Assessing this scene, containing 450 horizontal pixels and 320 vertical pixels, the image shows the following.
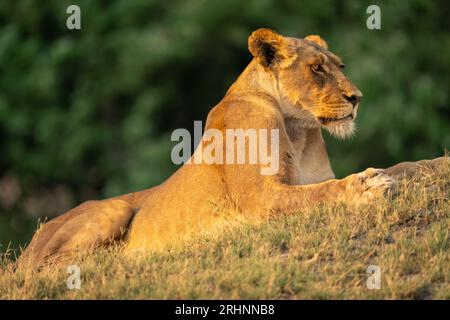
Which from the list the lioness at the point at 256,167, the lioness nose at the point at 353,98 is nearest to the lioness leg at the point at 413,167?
the lioness at the point at 256,167

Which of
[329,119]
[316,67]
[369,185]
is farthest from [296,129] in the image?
[369,185]

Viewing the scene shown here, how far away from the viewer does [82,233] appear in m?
7.71

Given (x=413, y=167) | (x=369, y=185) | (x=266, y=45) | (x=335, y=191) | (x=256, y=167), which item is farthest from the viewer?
(x=266, y=45)

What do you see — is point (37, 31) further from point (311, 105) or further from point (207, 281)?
point (207, 281)

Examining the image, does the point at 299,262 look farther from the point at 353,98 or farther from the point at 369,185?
the point at 353,98

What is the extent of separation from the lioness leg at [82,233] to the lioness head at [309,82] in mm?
1534

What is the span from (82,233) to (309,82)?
2.05 meters

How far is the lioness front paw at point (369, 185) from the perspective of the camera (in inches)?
251

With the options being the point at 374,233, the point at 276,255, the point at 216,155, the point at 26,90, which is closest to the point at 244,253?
the point at 276,255

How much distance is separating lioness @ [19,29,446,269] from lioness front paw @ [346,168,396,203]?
55 centimetres

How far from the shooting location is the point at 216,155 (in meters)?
7.32

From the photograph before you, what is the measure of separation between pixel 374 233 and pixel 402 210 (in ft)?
1.10

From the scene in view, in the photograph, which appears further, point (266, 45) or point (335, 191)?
point (266, 45)

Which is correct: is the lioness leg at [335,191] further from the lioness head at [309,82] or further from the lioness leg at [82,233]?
the lioness leg at [82,233]
